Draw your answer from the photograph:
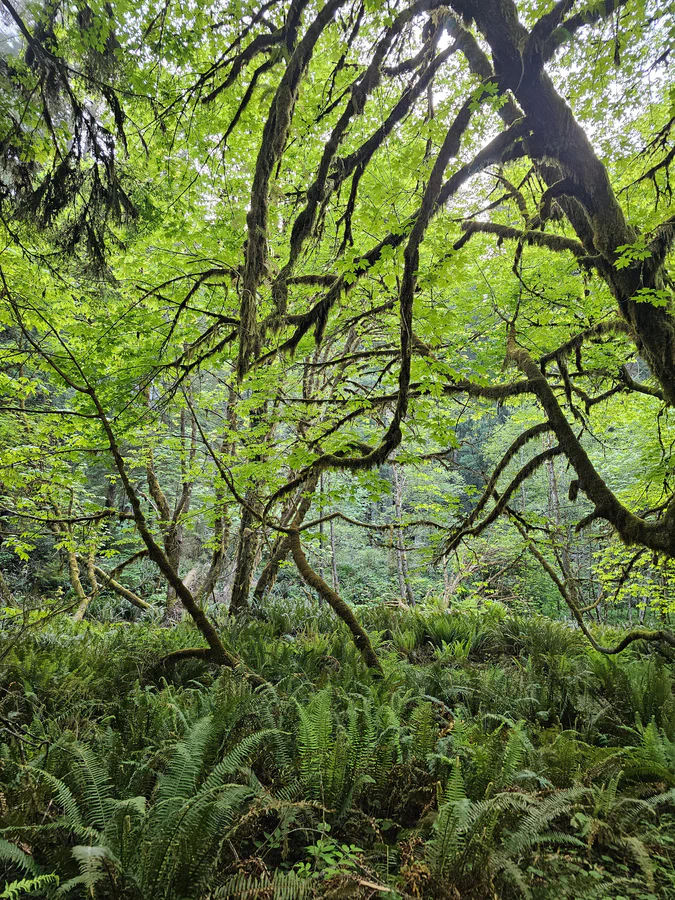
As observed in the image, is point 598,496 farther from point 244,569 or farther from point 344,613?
point 244,569

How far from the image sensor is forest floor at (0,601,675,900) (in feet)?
5.51

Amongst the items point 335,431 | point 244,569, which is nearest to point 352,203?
point 335,431

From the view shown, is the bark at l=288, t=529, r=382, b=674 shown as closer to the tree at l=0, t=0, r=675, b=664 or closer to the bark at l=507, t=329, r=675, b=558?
the tree at l=0, t=0, r=675, b=664

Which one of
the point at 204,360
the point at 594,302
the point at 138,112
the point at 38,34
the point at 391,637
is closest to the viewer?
the point at 38,34

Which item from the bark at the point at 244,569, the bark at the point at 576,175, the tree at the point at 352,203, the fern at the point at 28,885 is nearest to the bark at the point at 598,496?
the tree at the point at 352,203

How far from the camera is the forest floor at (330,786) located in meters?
1.68

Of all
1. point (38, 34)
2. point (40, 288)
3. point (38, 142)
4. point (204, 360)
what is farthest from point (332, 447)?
point (40, 288)

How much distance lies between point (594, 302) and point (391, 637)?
5596 mm

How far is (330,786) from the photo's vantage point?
2.32m

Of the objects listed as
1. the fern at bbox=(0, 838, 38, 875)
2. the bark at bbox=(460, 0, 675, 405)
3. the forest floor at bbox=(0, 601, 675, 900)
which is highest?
the bark at bbox=(460, 0, 675, 405)

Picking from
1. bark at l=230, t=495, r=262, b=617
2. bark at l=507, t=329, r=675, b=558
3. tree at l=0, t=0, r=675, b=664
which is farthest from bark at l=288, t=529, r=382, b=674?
bark at l=507, t=329, r=675, b=558

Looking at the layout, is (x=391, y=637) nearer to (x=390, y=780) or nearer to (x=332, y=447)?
(x=332, y=447)

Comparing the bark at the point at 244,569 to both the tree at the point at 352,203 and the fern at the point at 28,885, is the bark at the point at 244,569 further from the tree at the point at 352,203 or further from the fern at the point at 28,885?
the fern at the point at 28,885

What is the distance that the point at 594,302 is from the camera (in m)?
5.18
